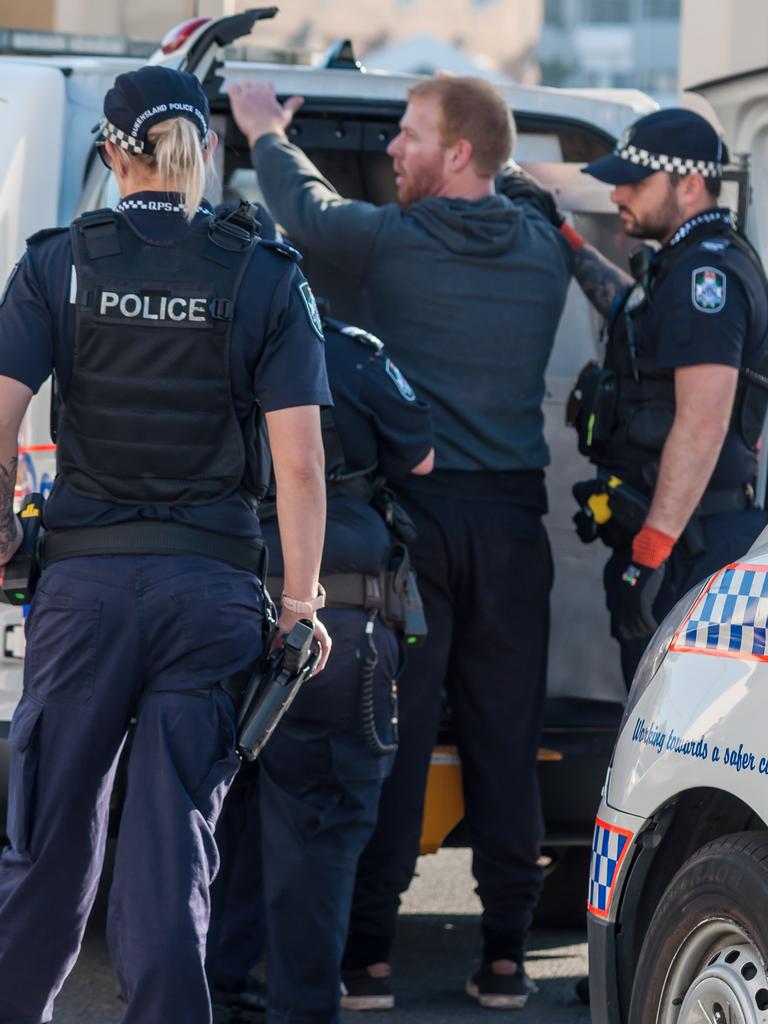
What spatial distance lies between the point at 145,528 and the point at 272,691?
1.25 ft

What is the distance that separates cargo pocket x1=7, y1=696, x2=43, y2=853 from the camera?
10.6 feet

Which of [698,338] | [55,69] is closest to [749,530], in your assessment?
[698,338]

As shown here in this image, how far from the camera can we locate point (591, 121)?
5.15 metres

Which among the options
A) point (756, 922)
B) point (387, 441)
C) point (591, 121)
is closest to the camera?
point (756, 922)

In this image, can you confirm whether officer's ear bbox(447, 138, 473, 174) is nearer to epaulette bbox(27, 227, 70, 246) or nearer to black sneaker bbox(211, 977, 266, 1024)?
epaulette bbox(27, 227, 70, 246)

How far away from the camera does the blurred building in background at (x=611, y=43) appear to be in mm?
70875

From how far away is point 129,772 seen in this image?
3.28 meters

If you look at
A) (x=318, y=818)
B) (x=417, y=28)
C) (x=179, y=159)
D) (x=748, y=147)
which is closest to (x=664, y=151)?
(x=748, y=147)

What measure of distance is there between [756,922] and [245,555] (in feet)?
3.88

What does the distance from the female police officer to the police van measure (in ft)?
2.99

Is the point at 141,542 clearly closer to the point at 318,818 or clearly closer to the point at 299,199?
the point at 318,818

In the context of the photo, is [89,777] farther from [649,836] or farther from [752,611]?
[752,611]

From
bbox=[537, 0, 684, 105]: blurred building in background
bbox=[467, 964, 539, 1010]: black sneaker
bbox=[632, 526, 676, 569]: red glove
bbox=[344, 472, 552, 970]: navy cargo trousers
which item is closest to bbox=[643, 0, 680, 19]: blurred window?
bbox=[537, 0, 684, 105]: blurred building in background

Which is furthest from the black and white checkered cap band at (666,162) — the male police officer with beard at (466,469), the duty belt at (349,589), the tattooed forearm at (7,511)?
the tattooed forearm at (7,511)
